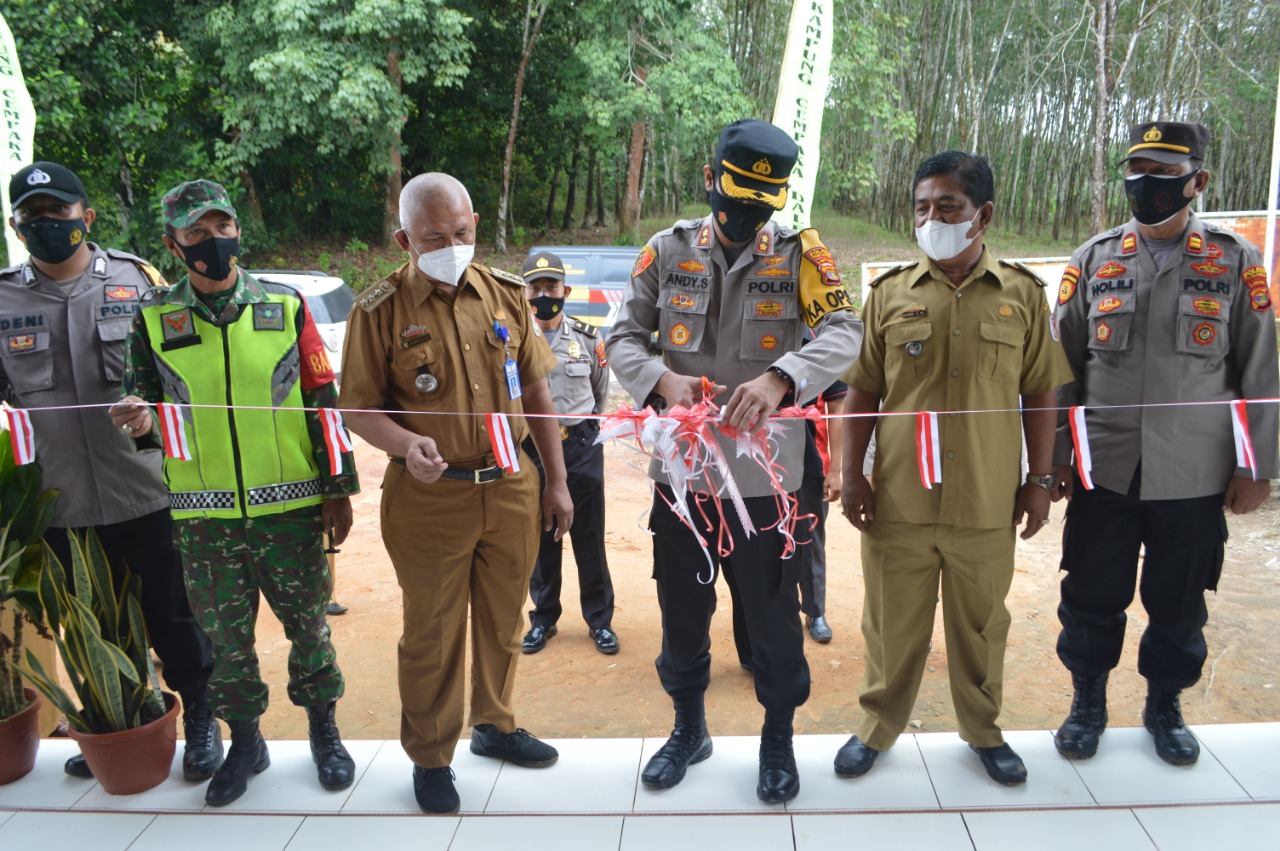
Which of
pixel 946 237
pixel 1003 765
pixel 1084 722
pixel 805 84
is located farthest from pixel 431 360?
pixel 805 84

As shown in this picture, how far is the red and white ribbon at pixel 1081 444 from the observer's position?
2863 millimetres

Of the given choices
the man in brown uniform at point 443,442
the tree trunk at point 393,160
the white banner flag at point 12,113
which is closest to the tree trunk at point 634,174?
the tree trunk at point 393,160

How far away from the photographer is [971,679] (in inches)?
114

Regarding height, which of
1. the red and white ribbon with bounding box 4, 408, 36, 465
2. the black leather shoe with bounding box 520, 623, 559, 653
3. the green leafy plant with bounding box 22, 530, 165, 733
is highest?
the red and white ribbon with bounding box 4, 408, 36, 465

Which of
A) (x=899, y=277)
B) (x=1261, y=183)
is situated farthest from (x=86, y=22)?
(x=1261, y=183)

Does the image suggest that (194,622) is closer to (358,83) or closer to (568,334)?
(568,334)

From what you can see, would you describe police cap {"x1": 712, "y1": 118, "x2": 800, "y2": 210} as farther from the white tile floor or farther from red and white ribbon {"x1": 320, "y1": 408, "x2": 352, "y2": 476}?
the white tile floor

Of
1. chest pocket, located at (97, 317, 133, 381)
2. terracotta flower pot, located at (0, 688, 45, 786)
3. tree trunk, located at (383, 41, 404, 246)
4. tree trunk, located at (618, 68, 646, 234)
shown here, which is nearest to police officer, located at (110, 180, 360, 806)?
chest pocket, located at (97, 317, 133, 381)

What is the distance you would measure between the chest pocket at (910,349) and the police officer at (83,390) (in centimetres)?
239

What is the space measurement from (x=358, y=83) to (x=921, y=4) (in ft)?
49.1

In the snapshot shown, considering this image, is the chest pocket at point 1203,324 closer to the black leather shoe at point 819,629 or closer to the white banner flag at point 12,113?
the black leather shoe at point 819,629

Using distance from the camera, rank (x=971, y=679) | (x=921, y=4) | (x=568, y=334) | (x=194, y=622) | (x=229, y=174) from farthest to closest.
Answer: (x=921, y=4)
(x=229, y=174)
(x=568, y=334)
(x=194, y=622)
(x=971, y=679)

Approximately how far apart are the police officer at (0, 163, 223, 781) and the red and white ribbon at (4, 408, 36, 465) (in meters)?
0.05

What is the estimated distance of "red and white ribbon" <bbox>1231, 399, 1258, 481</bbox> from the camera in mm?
2771
